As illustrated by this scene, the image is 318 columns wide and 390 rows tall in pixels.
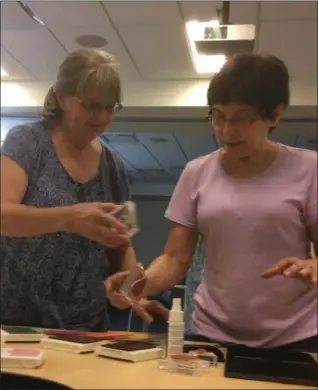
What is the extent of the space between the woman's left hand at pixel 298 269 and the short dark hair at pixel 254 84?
0.22m

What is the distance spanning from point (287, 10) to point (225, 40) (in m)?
0.92

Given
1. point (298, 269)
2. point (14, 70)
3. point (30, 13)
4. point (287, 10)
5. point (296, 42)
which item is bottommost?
point (298, 269)

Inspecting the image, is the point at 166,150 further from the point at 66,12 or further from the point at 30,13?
the point at 66,12

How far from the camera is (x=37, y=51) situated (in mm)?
1178

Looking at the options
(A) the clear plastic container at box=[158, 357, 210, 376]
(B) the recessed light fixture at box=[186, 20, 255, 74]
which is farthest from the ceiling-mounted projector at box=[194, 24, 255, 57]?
(A) the clear plastic container at box=[158, 357, 210, 376]

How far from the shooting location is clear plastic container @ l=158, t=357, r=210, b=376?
73cm

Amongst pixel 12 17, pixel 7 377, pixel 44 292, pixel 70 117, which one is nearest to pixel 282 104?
pixel 70 117

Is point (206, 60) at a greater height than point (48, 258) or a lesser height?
greater

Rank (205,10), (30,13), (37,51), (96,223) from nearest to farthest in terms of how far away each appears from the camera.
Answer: (96,223), (37,51), (30,13), (205,10)

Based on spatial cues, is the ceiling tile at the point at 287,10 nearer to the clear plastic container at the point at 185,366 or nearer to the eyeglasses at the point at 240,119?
the eyeglasses at the point at 240,119

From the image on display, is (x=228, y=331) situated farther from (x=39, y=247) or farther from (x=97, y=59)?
(x=97, y=59)

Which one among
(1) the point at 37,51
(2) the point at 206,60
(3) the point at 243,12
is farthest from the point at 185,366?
(3) the point at 243,12

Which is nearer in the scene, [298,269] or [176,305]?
[298,269]

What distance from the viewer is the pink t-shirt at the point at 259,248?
79 cm
